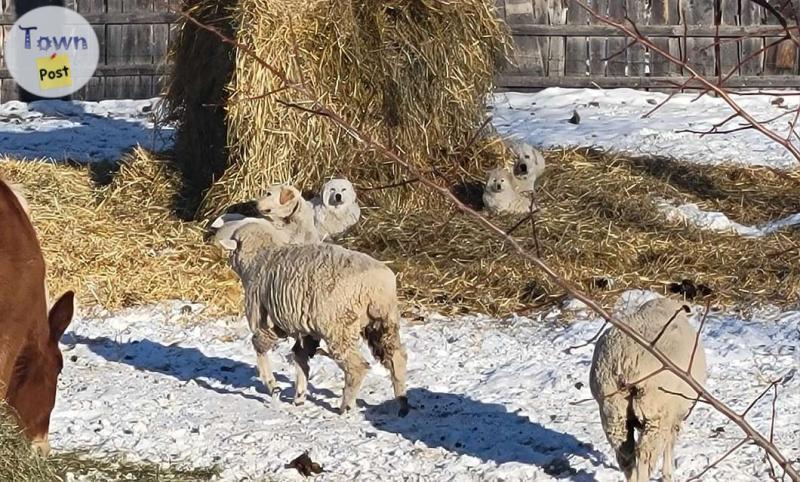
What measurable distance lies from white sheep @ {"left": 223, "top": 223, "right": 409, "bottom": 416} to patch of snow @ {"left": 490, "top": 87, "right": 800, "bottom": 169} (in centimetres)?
447

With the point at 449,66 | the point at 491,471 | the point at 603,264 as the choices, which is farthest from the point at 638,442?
the point at 449,66

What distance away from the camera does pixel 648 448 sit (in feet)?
14.2

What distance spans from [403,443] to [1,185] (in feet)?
6.15

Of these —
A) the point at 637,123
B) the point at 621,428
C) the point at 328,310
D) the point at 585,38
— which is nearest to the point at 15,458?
the point at 328,310

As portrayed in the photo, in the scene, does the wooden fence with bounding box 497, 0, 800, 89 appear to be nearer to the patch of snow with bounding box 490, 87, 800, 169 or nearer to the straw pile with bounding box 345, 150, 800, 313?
the patch of snow with bounding box 490, 87, 800, 169

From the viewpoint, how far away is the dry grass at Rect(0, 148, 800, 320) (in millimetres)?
7258

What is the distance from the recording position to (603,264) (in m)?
7.62

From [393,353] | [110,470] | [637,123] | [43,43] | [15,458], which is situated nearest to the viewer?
[15,458]

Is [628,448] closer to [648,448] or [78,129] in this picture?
[648,448]

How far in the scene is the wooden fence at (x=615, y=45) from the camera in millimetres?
13102

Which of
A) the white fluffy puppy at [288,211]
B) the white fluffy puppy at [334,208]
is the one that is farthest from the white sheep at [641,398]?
the white fluffy puppy at [334,208]

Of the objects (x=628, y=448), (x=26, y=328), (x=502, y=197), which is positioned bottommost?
(x=628, y=448)

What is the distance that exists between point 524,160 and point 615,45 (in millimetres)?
4810

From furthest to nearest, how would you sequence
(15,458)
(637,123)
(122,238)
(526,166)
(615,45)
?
(615,45)
(637,123)
(526,166)
(122,238)
(15,458)
